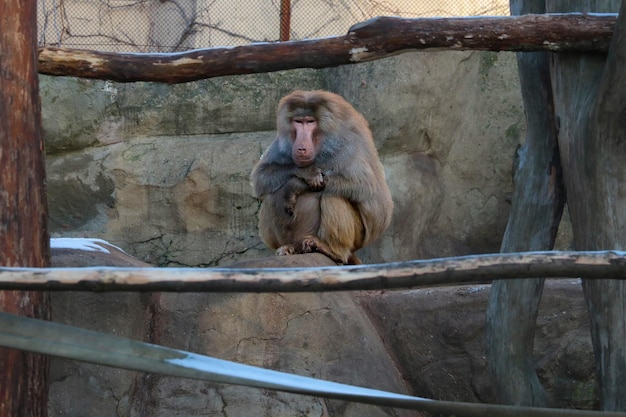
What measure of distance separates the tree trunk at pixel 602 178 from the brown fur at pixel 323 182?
3156 mm

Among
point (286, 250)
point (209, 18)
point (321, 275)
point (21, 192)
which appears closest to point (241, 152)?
point (209, 18)

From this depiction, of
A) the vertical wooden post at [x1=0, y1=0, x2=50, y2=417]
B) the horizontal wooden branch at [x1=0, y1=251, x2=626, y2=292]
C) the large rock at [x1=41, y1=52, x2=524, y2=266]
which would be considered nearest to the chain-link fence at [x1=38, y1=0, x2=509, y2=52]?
the large rock at [x1=41, y1=52, x2=524, y2=266]

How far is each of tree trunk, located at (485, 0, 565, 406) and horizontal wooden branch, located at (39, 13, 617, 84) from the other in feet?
1.99

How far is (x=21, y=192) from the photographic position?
148 inches

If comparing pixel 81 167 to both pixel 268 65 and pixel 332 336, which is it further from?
pixel 268 65

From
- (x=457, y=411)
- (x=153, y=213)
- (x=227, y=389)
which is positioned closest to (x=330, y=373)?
(x=227, y=389)

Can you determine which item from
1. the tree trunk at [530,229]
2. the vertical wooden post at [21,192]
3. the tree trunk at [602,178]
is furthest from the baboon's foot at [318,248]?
the vertical wooden post at [21,192]

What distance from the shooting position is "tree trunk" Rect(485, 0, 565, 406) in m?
5.34

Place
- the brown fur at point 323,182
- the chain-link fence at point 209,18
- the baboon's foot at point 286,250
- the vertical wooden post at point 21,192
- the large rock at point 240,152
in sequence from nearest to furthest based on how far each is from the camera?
the vertical wooden post at point 21,192 → the baboon's foot at point 286,250 → the brown fur at point 323,182 → the large rock at point 240,152 → the chain-link fence at point 209,18

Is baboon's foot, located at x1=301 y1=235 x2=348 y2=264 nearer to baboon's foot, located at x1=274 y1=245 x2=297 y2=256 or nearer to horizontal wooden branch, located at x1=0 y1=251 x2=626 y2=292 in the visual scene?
baboon's foot, located at x1=274 y1=245 x2=297 y2=256

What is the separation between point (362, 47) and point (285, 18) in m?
5.49

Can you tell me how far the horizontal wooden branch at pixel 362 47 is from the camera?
469 centimetres

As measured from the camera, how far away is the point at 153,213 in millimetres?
10164

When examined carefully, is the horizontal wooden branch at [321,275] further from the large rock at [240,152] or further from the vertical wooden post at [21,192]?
the large rock at [240,152]
